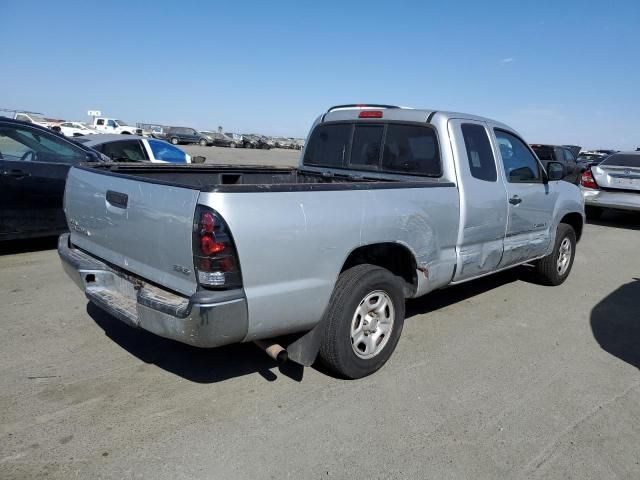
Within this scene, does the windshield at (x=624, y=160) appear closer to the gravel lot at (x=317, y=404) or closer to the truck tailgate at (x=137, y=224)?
the gravel lot at (x=317, y=404)

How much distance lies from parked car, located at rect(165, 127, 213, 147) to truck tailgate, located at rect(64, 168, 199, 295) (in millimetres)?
45753

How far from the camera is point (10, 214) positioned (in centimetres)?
597

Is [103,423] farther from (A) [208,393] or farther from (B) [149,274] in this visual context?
(B) [149,274]

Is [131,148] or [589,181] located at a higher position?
[131,148]

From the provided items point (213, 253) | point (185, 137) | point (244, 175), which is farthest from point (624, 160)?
point (185, 137)

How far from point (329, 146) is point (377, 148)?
646mm

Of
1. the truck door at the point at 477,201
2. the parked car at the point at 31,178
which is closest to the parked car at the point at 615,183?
the truck door at the point at 477,201

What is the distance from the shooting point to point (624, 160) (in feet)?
36.6

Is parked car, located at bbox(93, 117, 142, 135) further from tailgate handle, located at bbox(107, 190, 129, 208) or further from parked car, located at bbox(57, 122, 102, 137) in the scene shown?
tailgate handle, located at bbox(107, 190, 129, 208)

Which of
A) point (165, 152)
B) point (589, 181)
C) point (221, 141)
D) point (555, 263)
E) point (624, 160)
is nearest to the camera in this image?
point (555, 263)

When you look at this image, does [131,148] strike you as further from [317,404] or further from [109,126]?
[109,126]

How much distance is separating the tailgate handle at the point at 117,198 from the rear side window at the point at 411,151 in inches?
92.2

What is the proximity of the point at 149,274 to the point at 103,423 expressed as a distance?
875 millimetres

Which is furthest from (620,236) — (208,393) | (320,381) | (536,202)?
(208,393)
